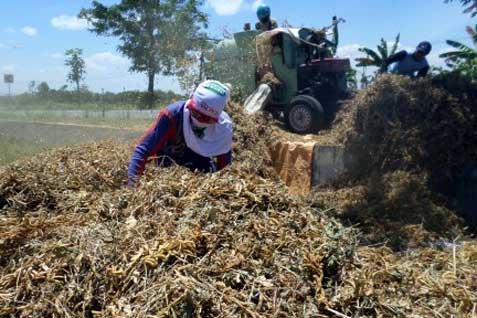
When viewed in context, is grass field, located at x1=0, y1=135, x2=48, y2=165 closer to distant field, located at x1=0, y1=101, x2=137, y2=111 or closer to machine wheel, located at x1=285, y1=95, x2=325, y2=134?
machine wheel, located at x1=285, y1=95, x2=325, y2=134

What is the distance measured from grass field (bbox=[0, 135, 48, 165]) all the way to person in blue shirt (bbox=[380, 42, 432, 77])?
5820mm

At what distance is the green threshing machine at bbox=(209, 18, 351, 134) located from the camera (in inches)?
341

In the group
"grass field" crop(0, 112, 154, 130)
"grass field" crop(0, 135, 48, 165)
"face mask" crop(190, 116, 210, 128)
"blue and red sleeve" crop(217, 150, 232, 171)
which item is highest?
"face mask" crop(190, 116, 210, 128)

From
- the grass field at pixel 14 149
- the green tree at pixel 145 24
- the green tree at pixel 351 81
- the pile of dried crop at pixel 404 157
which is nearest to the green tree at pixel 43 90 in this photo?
the green tree at pixel 145 24

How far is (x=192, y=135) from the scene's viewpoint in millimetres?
3957

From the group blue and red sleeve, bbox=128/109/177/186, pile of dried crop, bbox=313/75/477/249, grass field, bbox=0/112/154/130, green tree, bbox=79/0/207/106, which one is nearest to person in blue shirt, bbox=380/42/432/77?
pile of dried crop, bbox=313/75/477/249

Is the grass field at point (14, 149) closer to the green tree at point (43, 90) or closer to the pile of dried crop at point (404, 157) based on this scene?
the pile of dried crop at point (404, 157)

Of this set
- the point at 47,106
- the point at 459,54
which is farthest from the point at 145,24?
the point at 459,54

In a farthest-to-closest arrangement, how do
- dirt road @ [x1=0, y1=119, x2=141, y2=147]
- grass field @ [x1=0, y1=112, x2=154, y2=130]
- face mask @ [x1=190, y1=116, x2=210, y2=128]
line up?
grass field @ [x1=0, y1=112, x2=154, y2=130] → dirt road @ [x1=0, y1=119, x2=141, y2=147] → face mask @ [x1=190, y1=116, x2=210, y2=128]

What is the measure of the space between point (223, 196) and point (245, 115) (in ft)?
18.7

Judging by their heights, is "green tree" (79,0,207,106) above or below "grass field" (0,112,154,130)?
above

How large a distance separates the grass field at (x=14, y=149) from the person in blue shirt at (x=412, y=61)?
582cm

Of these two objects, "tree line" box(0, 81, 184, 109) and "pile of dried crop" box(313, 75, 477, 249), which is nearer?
"pile of dried crop" box(313, 75, 477, 249)

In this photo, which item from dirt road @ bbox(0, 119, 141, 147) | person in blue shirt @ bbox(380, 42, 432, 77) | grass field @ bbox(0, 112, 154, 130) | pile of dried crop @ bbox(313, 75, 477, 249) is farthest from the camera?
grass field @ bbox(0, 112, 154, 130)
